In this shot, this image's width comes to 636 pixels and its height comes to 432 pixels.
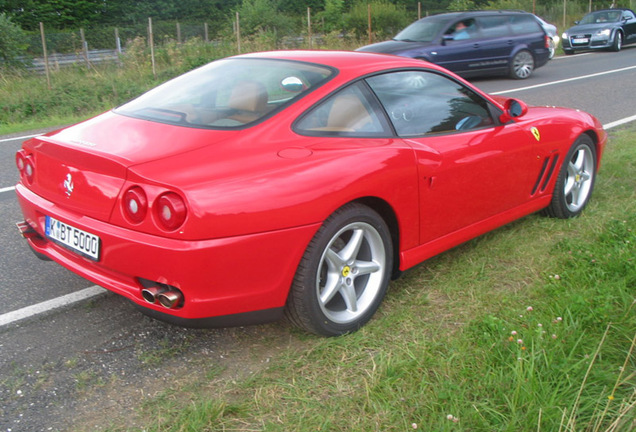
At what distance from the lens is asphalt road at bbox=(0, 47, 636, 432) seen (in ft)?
9.02

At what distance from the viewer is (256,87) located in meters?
3.57

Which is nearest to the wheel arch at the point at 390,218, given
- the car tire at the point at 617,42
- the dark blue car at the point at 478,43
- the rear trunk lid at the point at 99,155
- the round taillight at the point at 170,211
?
the rear trunk lid at the point at 99,155

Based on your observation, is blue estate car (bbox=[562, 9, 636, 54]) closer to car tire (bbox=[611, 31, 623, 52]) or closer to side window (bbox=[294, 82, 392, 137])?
car tire (bbox=[611, 31, 623, 52])

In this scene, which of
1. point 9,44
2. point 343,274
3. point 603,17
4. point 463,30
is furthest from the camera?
point 603,17

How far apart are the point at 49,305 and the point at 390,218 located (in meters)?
1.93

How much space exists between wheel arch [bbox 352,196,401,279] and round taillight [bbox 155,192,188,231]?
944 mm

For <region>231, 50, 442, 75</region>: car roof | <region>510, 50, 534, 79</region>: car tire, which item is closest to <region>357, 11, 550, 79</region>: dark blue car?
<region>510, 50, 534, 79</region>: car tire

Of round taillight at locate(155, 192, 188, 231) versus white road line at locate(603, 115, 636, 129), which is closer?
round taillight at locate(155, 192, 188, 231)

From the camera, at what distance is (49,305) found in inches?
144

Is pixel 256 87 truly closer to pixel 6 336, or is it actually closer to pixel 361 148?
pixel 361 148

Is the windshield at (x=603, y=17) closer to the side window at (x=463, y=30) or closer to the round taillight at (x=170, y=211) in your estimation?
the side window at (x=463, y=30)

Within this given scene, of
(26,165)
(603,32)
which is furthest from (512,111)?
(603,32)

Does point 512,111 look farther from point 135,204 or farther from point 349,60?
point 135,204

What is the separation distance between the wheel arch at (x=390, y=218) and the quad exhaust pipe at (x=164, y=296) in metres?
1.02
